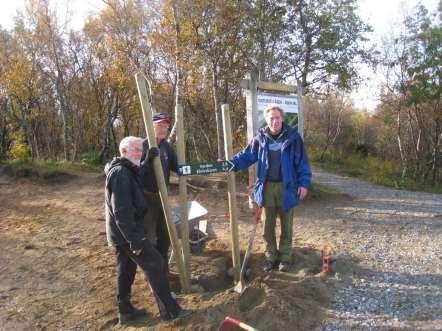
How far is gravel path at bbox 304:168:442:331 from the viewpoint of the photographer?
3.80 meters

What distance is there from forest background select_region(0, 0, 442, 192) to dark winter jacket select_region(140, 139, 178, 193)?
5060 mm

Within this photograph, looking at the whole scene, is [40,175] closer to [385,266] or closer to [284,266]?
[284,266]

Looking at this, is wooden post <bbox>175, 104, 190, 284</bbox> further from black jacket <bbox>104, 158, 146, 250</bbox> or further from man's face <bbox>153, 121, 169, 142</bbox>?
black jacket <bbox>104, 158, 146, 250</bbox>

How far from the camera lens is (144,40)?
57.8 ft

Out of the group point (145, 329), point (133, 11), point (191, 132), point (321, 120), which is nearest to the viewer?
point (145, 329)

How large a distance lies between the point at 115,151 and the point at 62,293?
24.4 m

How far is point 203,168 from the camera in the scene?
431 centimetres

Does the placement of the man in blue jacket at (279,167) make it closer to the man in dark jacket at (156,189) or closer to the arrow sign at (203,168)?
the arrow sign at (203,168)

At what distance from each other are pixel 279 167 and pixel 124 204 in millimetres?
1913

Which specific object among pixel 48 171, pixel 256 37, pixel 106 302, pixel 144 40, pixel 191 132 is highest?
pixel 144 40

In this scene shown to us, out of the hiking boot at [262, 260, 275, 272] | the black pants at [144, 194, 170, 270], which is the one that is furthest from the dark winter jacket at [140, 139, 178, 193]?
the hiking boot at [262, 260, 275, 272]

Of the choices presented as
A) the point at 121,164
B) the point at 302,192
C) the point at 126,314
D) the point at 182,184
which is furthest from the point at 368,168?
the point at 121,164

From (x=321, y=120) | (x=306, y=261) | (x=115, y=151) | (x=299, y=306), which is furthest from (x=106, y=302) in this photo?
(x=321, y=120)

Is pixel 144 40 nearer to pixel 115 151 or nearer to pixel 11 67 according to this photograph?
pixel 11 67
